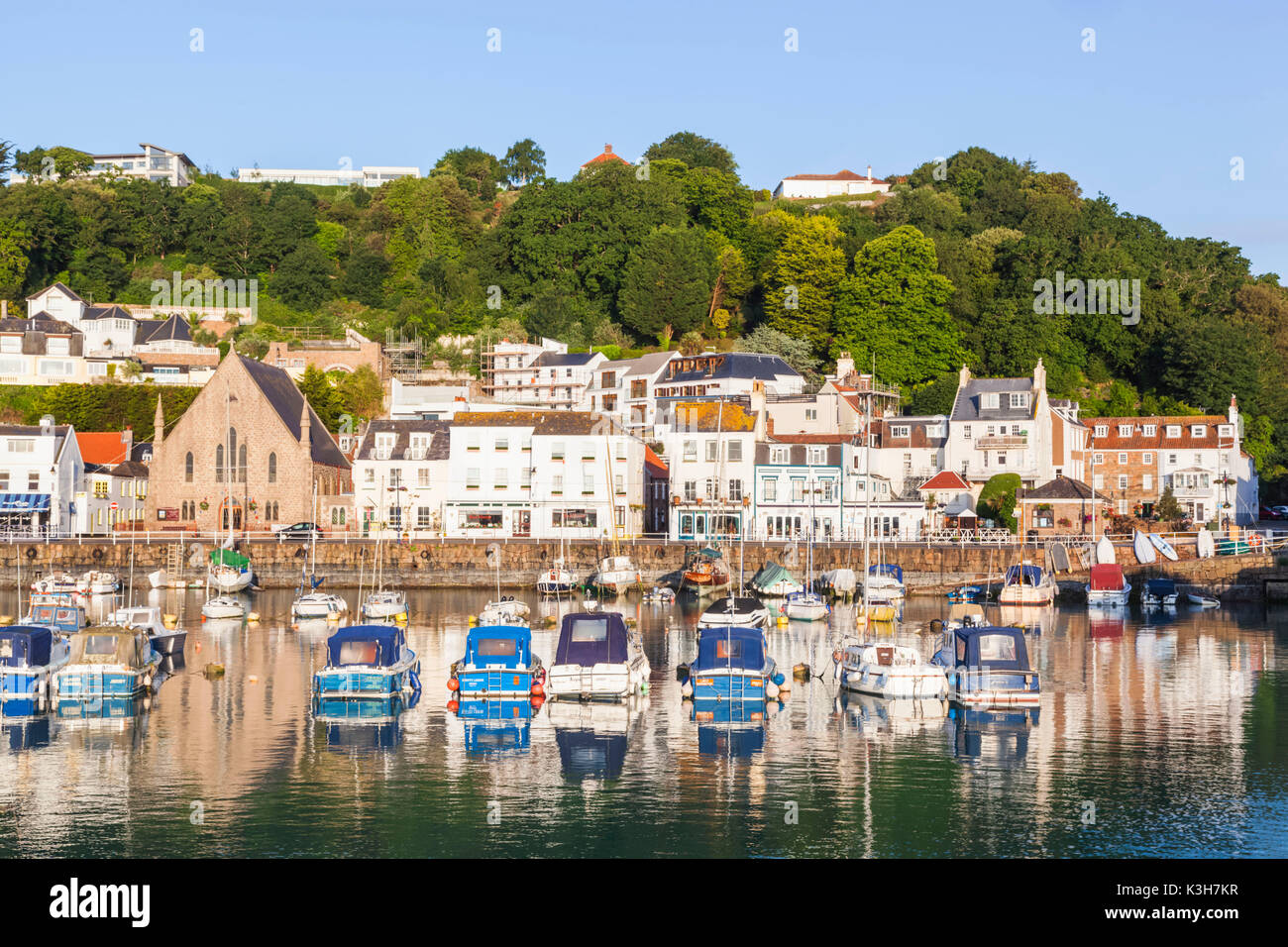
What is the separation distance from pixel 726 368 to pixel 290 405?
1313 inches

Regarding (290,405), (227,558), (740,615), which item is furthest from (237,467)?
(740,615)

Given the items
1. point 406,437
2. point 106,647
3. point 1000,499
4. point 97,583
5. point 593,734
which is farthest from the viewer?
point 406,437

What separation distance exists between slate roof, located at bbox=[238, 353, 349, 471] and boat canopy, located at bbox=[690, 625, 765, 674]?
61.6 meters

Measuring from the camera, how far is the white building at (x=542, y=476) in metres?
91.4

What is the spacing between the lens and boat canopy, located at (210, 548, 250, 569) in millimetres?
81000

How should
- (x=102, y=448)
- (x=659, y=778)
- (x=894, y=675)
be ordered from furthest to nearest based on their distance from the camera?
(x=102, y=448) < (x=894, y=675) < (x=659, y=778)

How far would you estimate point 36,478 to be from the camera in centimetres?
9712

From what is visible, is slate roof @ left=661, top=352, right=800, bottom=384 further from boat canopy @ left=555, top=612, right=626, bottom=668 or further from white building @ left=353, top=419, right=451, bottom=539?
boat canopy @ left=555, top=612, right=626, bottom=668

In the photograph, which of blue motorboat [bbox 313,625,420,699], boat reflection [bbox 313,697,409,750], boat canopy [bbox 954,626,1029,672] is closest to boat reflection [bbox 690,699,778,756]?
boat canopy [bbox 954,626,1029,672]

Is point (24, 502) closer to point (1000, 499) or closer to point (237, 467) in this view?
point (237, 467)

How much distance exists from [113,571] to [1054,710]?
61.4m

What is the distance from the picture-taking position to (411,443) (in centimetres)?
9644

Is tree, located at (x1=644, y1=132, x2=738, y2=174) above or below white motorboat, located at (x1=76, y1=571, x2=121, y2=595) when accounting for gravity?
above

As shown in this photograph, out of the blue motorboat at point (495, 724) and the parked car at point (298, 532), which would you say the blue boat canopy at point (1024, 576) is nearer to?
the blue motorboat at point (495, 724)
